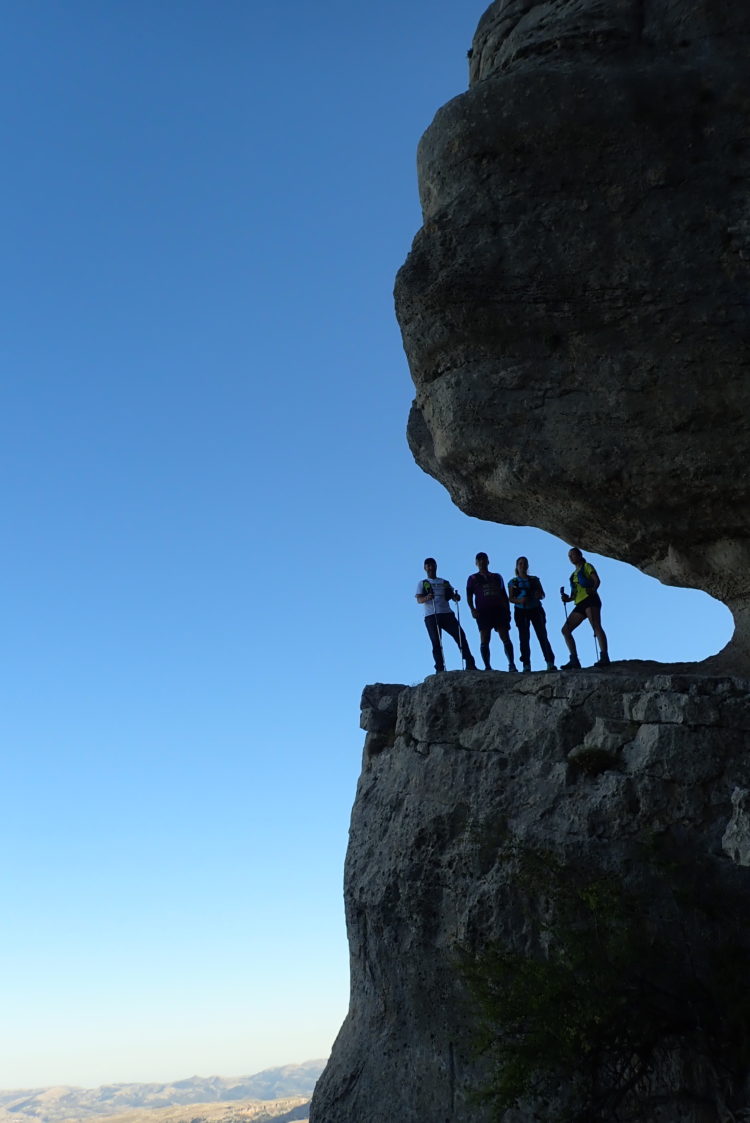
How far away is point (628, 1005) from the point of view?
11.3 metres

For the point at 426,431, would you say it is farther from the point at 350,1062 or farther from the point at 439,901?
the point at 350,1062

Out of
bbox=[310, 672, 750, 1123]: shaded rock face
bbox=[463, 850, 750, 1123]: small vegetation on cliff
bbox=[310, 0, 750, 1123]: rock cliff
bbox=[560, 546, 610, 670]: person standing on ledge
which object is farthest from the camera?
bbox=[560, 546, 610, 670]: person standing on ledge

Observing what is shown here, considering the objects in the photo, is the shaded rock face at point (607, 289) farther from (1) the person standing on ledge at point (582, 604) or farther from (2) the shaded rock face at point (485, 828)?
(2) the shaded rock face at point (485, 828)

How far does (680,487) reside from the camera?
47.3 feet

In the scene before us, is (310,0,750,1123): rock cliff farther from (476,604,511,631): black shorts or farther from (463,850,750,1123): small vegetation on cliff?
(476,604,511,631): black shorts

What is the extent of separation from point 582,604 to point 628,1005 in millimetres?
6517

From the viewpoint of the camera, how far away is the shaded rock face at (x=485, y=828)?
1223 cm

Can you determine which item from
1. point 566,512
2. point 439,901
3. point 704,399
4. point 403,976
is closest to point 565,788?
point 439,901

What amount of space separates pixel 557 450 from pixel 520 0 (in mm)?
7973

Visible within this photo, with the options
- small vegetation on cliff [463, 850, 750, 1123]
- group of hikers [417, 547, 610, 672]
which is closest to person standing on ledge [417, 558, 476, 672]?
group of hikers [417, 547, 610, 672]

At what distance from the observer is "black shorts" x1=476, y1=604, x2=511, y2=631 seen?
1642 cm

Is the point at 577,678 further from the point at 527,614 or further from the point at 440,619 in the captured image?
the point at 440,619

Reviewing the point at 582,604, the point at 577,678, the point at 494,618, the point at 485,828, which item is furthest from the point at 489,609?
the point at 485,828

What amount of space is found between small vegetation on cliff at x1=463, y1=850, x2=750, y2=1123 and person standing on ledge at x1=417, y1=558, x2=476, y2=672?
18.6ft
